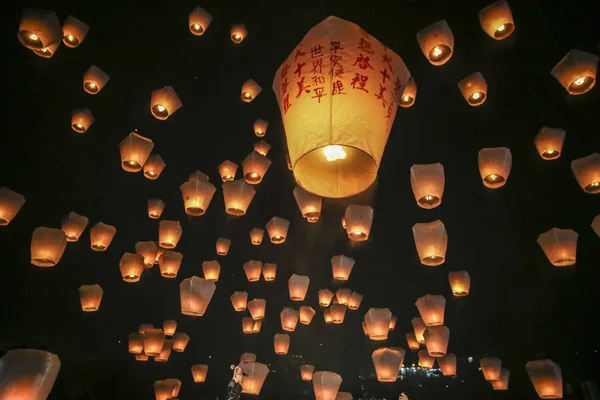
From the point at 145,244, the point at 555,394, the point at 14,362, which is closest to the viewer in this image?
the point at 14,362

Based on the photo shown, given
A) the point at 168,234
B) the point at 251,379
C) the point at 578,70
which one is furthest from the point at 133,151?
the point at 578,70

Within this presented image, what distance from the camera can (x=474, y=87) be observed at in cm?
558

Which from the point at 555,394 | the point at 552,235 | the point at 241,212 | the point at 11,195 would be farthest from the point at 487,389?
the point at 11,195

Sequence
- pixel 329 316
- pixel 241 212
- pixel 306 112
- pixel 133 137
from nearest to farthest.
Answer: pixel 306 112 → pixel 133 137 → pixel 241 212 → pixel 329 316

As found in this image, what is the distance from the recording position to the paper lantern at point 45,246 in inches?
225

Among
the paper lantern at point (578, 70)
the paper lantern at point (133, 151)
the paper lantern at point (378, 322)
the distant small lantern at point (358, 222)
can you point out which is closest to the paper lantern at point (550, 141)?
the paper lantern at point (578, 70)

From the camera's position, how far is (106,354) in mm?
11859

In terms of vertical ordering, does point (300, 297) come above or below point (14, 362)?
above

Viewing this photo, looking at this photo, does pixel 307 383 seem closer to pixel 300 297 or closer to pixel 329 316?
pixel 329 316

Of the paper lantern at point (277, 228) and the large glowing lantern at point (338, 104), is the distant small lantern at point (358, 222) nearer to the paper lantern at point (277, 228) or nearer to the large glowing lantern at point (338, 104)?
the paper lantern at point (277, 228)

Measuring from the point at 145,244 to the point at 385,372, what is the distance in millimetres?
5221

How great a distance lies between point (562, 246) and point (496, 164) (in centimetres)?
181

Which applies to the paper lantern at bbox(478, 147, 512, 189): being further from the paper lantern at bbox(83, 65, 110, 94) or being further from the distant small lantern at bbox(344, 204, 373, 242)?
the paper lantern at bbox(83, 65, 110, 94)

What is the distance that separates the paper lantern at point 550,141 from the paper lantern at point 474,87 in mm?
1110
